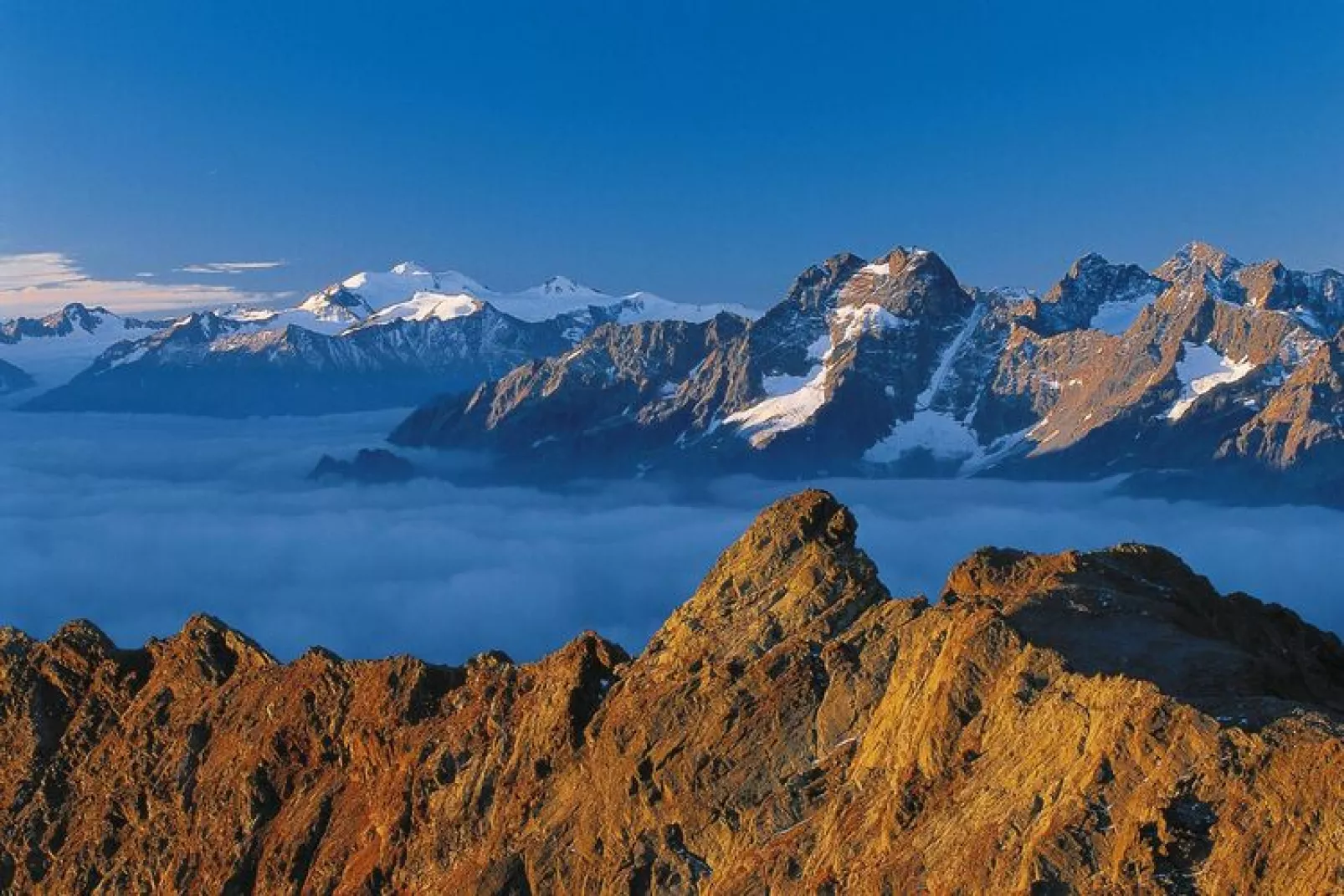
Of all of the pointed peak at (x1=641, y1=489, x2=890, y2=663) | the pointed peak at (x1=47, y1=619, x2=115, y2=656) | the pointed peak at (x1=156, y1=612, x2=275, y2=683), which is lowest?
the pointed peak at (x1=47, y1=619, x2=115, y2=656)

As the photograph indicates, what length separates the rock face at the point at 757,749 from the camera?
51.1 metres

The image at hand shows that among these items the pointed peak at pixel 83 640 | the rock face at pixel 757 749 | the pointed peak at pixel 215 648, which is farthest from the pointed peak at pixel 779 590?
the pointed peak at pixel 83 640

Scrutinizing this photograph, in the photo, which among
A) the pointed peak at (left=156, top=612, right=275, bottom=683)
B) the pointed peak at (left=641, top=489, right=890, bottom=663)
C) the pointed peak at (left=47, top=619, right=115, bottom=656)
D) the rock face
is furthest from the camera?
the pointed peak at (left=47, top=619, right=115, bottom=656)

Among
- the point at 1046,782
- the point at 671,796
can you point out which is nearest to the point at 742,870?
the point at 671,796

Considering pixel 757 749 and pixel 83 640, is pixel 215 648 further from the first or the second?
pixel 757 749

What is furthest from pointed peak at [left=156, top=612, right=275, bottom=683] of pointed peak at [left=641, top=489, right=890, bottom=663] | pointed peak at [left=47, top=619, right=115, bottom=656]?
pointed peak at [left=641, top=489, right=890, bottom=663]

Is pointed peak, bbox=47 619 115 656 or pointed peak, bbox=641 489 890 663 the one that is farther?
pointed peak, bbox=47 619 115 656

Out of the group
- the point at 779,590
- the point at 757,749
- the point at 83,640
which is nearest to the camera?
the point at 757,749

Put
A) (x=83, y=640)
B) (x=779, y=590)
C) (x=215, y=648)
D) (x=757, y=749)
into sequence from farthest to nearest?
(x=83, y=640) < (x=215, y=648) < (x=779, y=590) < (x=757, y=749)

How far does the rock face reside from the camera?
51.1 meters

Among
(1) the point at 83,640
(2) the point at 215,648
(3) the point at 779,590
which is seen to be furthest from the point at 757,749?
(1) the point at 83,640

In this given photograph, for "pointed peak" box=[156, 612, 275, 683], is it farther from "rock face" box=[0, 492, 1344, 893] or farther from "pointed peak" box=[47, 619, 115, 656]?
"pointed peak" box=[47, 619, 115, 656]

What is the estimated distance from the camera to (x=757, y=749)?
228 ft

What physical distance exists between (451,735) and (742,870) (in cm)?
2314
